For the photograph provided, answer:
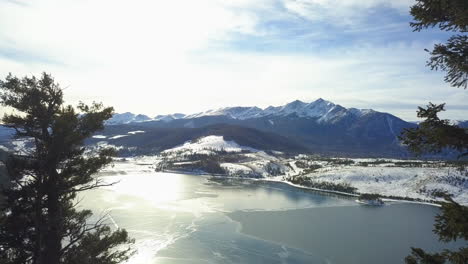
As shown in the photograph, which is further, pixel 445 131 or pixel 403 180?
pixel 403 180

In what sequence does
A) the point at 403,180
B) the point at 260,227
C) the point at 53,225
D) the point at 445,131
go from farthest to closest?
the point at 403,180, the point at 260,227, the point at 53,225, the point at 445,131

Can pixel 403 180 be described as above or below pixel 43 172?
below

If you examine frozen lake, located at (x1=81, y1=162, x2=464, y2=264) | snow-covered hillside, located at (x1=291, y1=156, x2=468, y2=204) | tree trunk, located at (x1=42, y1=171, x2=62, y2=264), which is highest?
tree trunk, located at (x1=42, y1=171, x2=62, y2=264)

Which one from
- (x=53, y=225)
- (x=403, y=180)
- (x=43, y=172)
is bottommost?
(x=403, y=180)

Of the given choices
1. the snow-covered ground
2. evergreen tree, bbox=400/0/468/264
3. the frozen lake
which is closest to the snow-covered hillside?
the snow-covered ground

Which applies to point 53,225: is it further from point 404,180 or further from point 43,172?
point 404,180

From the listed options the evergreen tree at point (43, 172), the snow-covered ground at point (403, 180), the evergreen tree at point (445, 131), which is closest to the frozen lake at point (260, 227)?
the snow-covered ground at point (403, 180)

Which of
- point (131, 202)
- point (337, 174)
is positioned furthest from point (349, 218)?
point (337, 174)

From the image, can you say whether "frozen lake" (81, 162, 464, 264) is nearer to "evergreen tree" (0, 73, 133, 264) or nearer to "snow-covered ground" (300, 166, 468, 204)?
"snow-covered ground" (300, 166, 468, 204)

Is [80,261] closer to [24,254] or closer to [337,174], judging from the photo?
[24,254]

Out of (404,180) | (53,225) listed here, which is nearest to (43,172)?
(53,225)

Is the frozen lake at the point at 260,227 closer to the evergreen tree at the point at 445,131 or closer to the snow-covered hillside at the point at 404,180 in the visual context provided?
the snow-covered hillside at the point at 404,180
